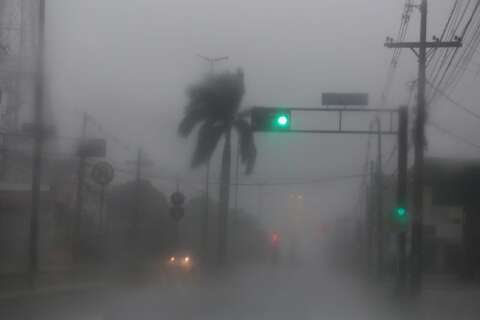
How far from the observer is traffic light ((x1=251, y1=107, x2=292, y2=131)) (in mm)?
26953

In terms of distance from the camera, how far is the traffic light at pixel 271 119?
2695cm

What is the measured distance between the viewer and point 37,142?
1179 inches

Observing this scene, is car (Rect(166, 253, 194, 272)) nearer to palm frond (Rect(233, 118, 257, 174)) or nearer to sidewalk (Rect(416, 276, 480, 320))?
palm frond (Rect(233, 118, 257, 174))

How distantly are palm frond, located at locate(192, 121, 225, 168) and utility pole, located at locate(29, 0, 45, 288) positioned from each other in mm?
19581

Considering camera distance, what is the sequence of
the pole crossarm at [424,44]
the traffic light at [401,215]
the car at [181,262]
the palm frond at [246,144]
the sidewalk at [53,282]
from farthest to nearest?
1. the palm frond at [246,144]
2. the car at [181,262]
3. the traffic light at [401,215]
4. the pole crossarm at [424,44]
5. the sidewalk at [53,282]

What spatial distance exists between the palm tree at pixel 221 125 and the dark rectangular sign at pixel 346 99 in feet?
59.0

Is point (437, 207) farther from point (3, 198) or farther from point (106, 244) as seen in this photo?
point (3, 198)

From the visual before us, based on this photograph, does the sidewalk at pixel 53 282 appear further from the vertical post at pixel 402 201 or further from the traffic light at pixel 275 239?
the vertical post at pixel 402 201

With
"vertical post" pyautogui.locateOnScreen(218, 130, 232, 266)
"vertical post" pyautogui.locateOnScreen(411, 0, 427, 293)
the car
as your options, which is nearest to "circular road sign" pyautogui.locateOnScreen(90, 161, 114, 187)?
"vertical post" pyautogui.locateOnScreen(411, 0, 427, 293)

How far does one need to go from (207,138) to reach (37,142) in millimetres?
20573

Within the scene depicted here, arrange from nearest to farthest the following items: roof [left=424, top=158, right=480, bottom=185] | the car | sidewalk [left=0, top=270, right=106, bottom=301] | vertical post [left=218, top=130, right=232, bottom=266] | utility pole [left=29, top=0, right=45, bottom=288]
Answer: sidewalk [left=0, top=270, right=106, bottom=301]
utility pole [left=29, top=0, right=45, bottom=288]
the car
vertical post [left=218, top=130, right=232, bottom=266]
roof [left=424, top=158, right=480, bottom=185]

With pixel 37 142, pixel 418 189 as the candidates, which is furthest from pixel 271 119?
pixel 418 189

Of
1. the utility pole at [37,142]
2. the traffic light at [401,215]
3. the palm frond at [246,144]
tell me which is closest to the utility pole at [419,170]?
the traffic light at [401,215]

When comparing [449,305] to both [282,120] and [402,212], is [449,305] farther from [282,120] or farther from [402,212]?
[282,120]
